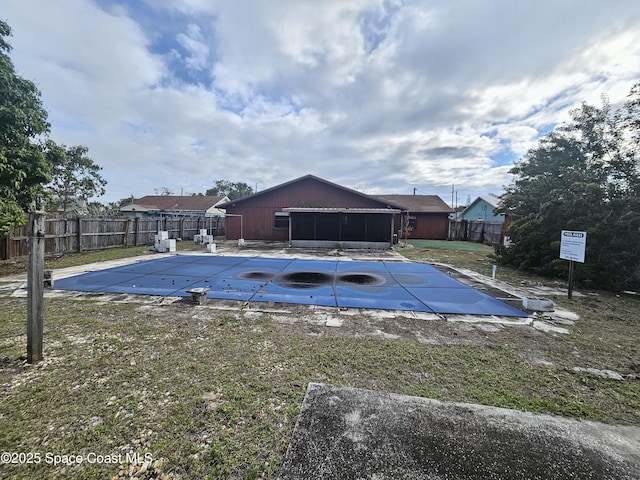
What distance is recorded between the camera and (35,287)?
2953mm

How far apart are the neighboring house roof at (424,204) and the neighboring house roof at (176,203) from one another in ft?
69.5

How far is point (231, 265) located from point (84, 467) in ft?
25.4

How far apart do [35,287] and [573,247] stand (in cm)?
974

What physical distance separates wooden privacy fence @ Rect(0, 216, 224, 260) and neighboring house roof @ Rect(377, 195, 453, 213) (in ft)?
60.9

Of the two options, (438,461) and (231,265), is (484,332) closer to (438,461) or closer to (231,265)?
(438,461)

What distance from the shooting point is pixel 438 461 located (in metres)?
1.85

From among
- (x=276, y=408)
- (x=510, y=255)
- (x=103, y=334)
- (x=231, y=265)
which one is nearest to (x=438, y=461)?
(x=276, y=408)

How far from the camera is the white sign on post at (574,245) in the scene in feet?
19.8

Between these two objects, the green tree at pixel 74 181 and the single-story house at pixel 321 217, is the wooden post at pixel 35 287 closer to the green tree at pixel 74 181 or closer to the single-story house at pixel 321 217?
the single-story house at pixel 321 217

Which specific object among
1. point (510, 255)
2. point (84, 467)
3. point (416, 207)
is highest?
point (416, 207)

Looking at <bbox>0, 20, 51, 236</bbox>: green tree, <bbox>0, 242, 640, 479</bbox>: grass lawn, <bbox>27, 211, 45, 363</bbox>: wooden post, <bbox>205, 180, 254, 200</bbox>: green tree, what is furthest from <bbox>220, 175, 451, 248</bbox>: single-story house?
<bbox>205, 180, 254, 200</bbox>: green tree

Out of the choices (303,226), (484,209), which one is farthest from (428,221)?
(303,226)

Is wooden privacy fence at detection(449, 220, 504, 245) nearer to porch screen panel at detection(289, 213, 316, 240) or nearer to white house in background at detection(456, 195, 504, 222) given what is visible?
white house in background at detection(456, 195, 504, 222)

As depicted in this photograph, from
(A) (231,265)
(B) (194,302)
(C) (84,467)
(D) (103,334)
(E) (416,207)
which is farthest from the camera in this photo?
(E) (416,207)
